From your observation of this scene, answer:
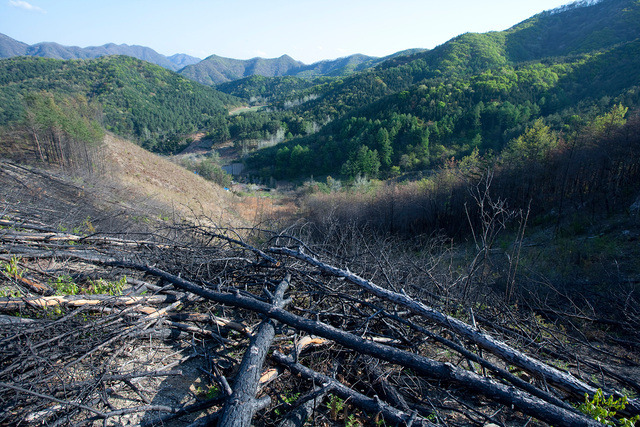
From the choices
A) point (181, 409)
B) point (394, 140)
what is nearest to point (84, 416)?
point (181, 409)

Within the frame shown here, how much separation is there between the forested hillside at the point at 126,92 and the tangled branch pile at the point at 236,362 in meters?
57.7

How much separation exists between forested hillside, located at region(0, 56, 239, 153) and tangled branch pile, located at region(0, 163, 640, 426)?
57.7m

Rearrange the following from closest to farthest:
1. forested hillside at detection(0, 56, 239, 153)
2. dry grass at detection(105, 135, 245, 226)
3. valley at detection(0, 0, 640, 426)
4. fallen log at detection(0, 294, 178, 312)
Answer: valley at detection(0, 0, 640, 426) → fallen log at detection(0, 294, 178, 312) → dry grass at detection(105, 135, 245, 226) → forested hillside at detection(0, 56, 239, 153)

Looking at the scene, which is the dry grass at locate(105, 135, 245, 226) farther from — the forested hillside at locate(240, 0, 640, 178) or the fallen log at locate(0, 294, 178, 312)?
the fallen log at locate(0, 294, 178, 312)

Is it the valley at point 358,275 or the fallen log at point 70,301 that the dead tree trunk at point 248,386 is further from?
the fallen log at point 70,301

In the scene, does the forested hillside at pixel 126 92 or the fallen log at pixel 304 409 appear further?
the forested hillside at pixel 126 92

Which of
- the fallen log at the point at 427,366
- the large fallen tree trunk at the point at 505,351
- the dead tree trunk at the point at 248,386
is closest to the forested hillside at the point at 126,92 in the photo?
the fallen log at the point at 427,366

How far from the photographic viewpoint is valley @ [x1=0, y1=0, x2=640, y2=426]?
7.00ft

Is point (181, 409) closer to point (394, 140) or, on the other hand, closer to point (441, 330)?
point (441, 330)

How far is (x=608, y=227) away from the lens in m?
12.6

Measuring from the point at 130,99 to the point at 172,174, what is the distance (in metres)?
61.3

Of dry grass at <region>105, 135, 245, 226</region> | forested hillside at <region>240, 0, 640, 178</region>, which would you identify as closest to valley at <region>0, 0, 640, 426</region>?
dry grass at <region>105, 135, 245, 226</region>

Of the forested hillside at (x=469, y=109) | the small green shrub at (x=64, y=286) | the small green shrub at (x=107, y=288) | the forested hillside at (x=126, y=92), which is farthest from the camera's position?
the forested hillside at (x=126, y=92)

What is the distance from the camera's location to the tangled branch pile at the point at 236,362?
196 centimetres
